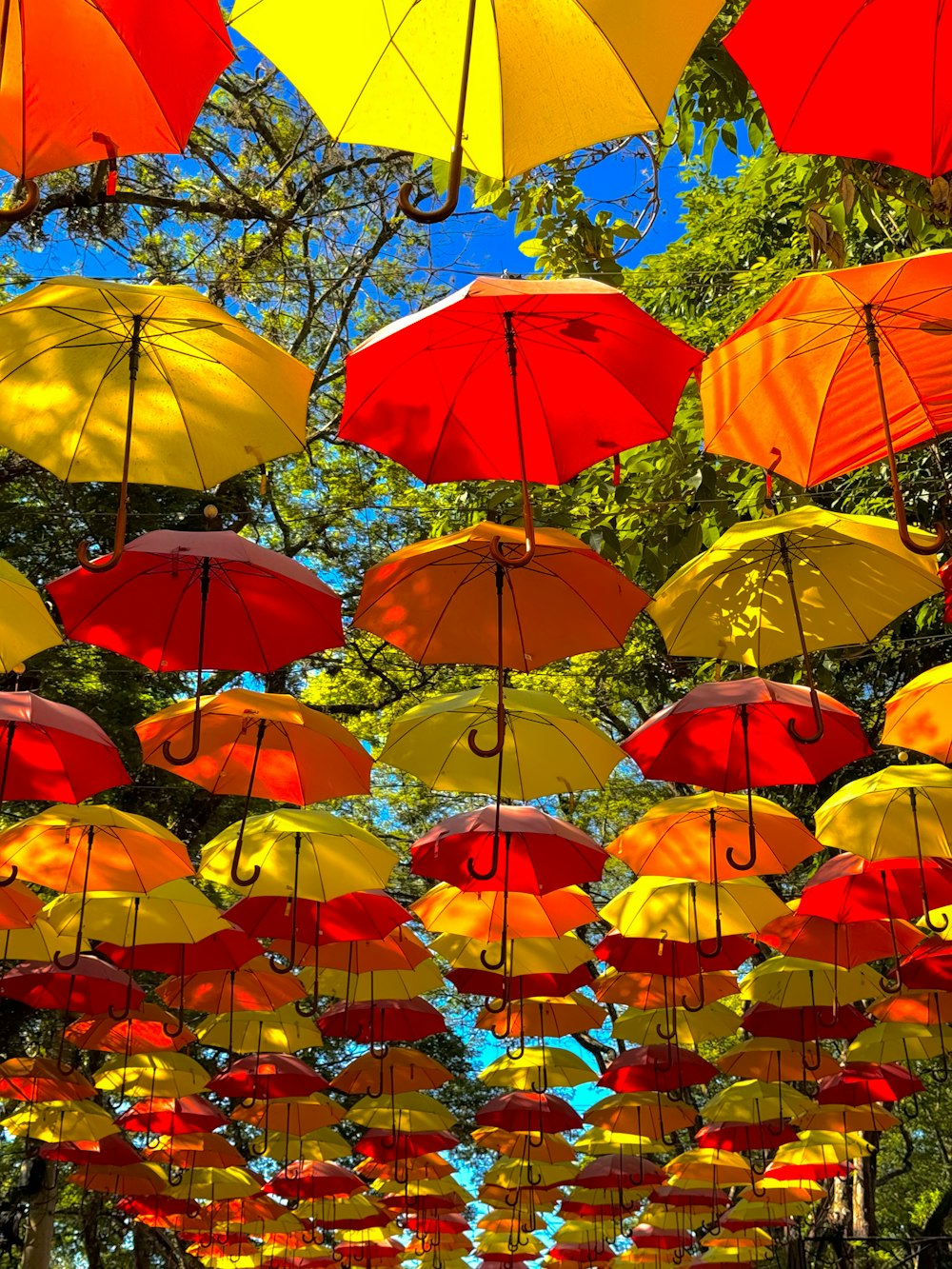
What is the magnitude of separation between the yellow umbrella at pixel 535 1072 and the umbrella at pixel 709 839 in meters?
4.85

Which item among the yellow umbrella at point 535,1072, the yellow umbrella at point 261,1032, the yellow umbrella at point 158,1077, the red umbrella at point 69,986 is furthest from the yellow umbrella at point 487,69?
the yellow umbrella at point 535,1072

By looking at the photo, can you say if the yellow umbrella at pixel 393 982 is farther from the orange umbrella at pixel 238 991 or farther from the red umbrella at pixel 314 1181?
the red umbrella at pixel 314 1181

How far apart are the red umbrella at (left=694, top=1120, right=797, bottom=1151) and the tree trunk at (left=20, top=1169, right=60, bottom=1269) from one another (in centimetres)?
693

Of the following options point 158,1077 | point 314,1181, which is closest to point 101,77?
point 158,1077

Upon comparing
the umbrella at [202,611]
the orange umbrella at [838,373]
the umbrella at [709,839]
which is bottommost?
the umbrella at [709,839]

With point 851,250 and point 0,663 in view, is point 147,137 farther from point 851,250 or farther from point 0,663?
point 851,250

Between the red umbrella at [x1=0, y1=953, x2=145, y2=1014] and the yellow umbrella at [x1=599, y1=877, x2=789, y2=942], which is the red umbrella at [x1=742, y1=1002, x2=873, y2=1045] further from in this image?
the red umbrella at [x1=0, y1=953, x2=145, y2=1014]

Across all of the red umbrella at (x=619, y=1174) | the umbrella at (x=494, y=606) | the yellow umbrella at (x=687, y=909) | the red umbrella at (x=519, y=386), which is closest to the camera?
the red umbrella at (x=519, y=386)

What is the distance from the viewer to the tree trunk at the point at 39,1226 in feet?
45.0

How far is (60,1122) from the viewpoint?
35.7 ft

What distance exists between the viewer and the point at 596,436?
15.7 feet

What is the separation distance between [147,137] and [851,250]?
736cm

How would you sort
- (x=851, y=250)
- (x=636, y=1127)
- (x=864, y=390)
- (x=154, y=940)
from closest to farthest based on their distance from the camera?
(x=864, y=390)
(x=154, y=940)
(x=851, y=250)
(x=636, y=1127)

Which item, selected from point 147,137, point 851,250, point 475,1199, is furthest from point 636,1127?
point 147,137
